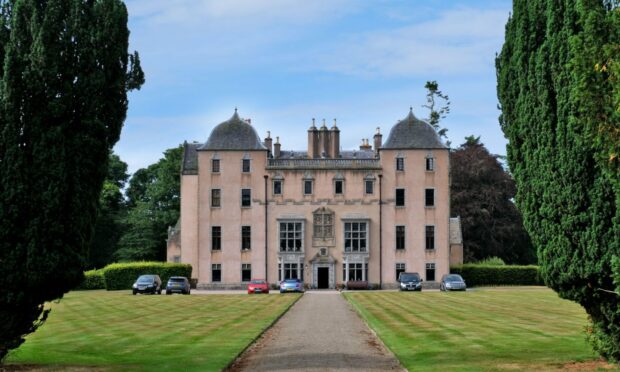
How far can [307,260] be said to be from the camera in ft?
203

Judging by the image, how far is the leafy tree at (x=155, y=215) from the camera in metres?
79.6

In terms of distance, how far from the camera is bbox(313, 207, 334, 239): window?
62375mm

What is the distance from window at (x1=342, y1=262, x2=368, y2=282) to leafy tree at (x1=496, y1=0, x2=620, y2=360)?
46733 millimetres

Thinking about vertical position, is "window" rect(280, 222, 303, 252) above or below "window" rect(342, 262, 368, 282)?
above

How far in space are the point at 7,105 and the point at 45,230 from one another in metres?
2.26

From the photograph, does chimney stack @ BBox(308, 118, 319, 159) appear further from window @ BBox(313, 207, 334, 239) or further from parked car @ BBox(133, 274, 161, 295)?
parked car @ BBox(133, 274, 161, 295)

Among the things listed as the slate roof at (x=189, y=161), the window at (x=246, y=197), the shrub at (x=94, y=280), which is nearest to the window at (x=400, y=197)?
the window at (x=246, y=197)

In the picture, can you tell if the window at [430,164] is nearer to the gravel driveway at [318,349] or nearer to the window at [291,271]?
the window at [291,271]

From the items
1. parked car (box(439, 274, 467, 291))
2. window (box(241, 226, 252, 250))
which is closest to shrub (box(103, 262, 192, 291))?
window (box(241, 226, 252, 250))

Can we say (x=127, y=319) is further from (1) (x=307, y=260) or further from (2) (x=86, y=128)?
(1) (x=307, y=260)

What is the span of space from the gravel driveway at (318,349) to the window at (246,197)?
36.2 meters

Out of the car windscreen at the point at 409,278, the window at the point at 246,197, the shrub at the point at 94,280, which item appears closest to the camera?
the car windscreen at the point at 409,278

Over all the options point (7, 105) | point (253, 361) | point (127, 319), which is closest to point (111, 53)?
point (7, 105)

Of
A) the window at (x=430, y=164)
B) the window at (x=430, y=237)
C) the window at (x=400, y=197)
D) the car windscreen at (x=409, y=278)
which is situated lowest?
the car windscreen at (x=409, y=278)
